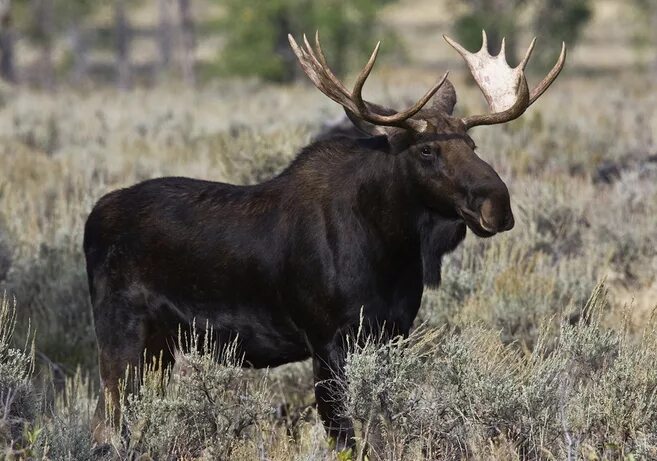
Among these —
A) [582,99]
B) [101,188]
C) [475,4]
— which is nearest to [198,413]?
[101,188]

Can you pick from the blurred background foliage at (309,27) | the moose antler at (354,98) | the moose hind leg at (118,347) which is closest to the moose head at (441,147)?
the moose antler at (354,98)

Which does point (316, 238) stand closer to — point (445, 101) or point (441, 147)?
point (441, 147)

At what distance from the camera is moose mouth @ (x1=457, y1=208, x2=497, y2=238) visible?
4.61m

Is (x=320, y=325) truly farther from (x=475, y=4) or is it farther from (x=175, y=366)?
(x=475, y=4)

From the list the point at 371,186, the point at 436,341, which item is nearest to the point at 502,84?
the point at 371,186

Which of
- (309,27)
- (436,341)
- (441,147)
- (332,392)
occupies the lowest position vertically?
(436,341)

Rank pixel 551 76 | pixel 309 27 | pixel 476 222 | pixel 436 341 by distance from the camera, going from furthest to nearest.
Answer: pixel 309 27 < pixel 436 341 < pixel 551 76 < pixel 476 222

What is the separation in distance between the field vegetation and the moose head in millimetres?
651

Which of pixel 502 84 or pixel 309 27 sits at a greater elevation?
pixel 502 84

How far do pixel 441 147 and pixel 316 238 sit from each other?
2.28 ft

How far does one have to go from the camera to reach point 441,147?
487 centimetres

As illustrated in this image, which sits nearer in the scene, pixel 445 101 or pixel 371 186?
pixel 371 186

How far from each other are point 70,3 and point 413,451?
132ft

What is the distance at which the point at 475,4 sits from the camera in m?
31.2
